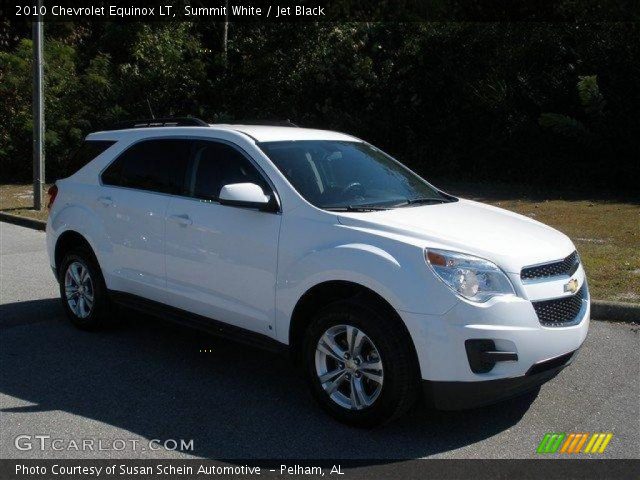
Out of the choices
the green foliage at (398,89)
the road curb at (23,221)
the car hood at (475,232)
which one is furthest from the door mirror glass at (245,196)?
the green foliage at (398,89)

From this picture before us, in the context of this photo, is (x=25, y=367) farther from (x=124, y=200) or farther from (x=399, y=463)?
(x=399, y=463)

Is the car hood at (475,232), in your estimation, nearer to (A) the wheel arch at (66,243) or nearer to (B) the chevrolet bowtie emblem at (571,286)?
(B) the chevrolet bowtie emblem at (571,286)

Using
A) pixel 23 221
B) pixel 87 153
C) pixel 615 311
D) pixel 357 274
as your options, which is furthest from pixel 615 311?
pixel 23 221

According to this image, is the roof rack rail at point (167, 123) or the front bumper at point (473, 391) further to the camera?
the roof rack rail at point (167, 123)

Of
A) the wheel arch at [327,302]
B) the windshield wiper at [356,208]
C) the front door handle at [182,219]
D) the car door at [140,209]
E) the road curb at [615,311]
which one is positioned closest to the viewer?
the wheel arch at [327,302]

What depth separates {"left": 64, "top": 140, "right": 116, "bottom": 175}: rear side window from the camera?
6883 mm

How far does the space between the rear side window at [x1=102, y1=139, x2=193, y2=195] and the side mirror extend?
90cm

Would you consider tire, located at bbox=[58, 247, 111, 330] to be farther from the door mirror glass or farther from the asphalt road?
the door mirror glass

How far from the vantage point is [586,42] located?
16.9 meters

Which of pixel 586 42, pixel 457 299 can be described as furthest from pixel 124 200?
pixel 586 42

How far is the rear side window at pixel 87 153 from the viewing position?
6.88m

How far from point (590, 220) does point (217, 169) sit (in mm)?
8043

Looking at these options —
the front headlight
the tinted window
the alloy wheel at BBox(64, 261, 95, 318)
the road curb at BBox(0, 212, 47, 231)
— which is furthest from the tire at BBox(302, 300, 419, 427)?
the road curb at BBox(0, 212, 47, 231)

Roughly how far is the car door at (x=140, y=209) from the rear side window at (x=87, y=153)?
311 millimetres
